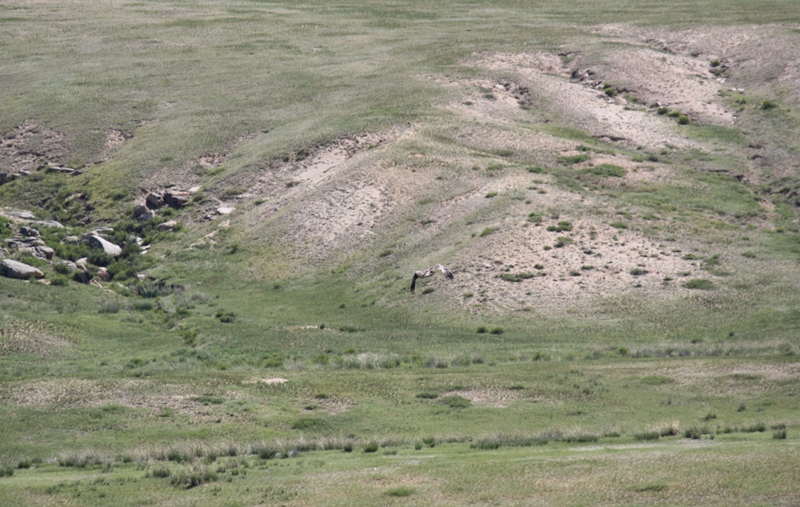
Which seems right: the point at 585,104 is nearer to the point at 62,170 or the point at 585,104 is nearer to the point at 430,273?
the point at 430,273

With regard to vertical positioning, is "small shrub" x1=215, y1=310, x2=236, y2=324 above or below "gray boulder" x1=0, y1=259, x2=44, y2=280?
below

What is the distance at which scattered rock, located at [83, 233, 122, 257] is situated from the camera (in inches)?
2244

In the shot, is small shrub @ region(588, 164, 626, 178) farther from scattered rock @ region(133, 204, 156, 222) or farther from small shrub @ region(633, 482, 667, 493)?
small shrub @ region(633, 482, 667, 493)

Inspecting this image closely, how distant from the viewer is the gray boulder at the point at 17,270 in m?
50.1

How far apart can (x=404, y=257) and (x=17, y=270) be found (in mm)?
18550

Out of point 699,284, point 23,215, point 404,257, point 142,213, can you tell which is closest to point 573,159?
point 404,257

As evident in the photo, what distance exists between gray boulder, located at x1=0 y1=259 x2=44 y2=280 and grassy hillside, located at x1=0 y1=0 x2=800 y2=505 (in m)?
0.46

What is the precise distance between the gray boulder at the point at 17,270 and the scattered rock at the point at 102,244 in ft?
20.6

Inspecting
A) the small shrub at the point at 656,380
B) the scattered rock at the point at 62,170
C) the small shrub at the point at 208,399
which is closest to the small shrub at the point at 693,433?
the small shrub at the point at 656,380

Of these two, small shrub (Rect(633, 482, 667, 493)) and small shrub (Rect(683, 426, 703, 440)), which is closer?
small shrub (Rect(633, 482, 667, 493))

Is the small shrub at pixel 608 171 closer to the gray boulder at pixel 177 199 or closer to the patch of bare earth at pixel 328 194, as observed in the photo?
the patch of bare earth at pixel 328 194

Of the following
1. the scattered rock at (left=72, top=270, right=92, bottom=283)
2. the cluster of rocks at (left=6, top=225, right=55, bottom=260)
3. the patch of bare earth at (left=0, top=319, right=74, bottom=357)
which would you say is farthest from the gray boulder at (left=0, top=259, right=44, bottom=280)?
the patch of bare earth at (left=0, top=319, right=74, bottom=357)

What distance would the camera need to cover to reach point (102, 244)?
57.1 meters

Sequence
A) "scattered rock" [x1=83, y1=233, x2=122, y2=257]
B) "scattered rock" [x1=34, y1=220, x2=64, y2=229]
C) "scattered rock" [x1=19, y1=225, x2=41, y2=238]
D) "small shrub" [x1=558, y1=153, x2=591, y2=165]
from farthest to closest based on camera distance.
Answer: "small shrub" [x1=558, y1=153, x2=591, y2=165]
"scattered rock" [x1=34, y1=220, x2=64, y2=229]
"scattered rock" [x1=83, y1=233, x2=122, y2=257]
"scattered rock" [x1=19, y1=225, x2=41, y2=238]
